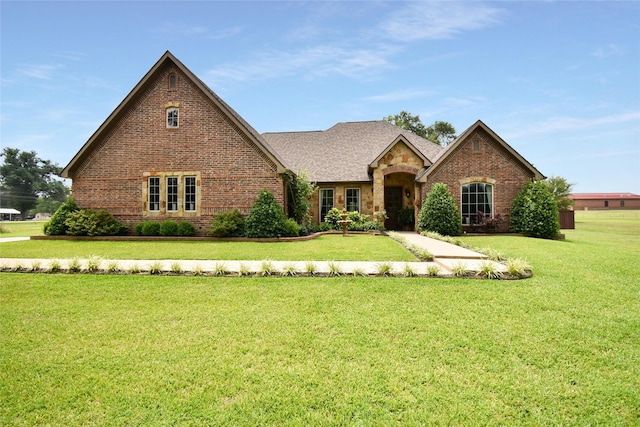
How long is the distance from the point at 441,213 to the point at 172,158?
528 inches

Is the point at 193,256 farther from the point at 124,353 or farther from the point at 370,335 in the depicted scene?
the point at 370,335

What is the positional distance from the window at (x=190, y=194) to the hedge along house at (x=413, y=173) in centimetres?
741

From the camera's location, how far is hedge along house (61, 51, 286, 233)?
626 inches

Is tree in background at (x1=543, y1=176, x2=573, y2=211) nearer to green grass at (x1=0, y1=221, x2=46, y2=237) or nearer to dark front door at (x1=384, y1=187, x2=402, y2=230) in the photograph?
dark front door at (x1=384, y1=187, x2=402, y2=230)

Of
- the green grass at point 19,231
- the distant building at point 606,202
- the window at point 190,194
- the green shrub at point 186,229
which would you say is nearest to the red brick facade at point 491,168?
the window at point 190,194

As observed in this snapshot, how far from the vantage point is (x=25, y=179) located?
2790 inches

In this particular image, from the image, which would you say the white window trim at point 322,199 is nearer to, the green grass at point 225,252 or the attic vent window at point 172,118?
the green grass at point 225,252

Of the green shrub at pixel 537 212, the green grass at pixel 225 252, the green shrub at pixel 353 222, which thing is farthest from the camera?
the green shrub at pixel 353 222

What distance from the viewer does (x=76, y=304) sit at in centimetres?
584

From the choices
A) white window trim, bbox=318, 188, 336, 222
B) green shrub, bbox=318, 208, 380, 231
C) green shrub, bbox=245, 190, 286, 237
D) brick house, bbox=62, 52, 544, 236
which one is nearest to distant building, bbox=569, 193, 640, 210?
brick house, bbox=62, 52, 544, 236

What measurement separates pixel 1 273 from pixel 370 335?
29.0 ft

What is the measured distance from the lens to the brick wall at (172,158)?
1591 centimetres

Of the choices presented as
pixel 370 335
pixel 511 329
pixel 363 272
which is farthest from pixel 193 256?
pixel 511 329

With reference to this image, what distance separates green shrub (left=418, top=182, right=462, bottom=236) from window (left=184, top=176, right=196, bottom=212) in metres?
11.6
